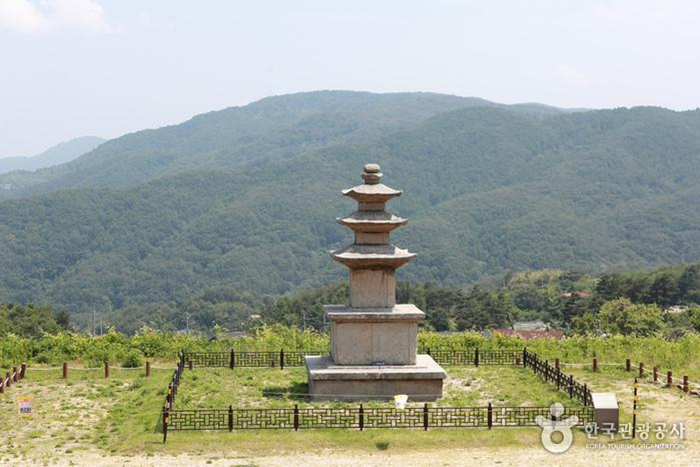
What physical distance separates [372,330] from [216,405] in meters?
4.53

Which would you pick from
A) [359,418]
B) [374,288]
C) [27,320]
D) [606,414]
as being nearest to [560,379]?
[606,414]

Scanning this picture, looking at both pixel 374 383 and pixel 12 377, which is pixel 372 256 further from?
pixel 12 377

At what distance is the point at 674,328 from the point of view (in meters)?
66.3

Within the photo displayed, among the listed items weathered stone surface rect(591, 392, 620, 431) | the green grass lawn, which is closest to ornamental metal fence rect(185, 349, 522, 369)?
the green grass lawn

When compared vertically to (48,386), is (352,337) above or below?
above

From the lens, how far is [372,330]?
24.8 meters

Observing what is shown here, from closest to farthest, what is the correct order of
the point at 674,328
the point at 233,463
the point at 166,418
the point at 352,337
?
1. the point at 233,463
2. the point at 166,418
3. the point at 352,337
4. the point at 674,328

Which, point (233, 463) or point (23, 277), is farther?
point (23, 277)

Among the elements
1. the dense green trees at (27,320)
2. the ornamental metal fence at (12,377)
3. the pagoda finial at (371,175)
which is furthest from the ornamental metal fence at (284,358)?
the dense green trees at (27,320)

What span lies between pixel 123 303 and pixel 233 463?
528 feet

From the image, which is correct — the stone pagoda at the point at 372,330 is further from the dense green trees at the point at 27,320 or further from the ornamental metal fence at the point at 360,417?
the dense green trees at the point at 27,320

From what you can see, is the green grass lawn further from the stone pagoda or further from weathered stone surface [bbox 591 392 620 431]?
weathered stone surface [bbox 591 392 620 431]

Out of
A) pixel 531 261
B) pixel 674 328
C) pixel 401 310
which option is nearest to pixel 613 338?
pixel 401 310

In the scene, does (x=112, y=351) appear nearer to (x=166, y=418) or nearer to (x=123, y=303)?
(x=166, y=418)
